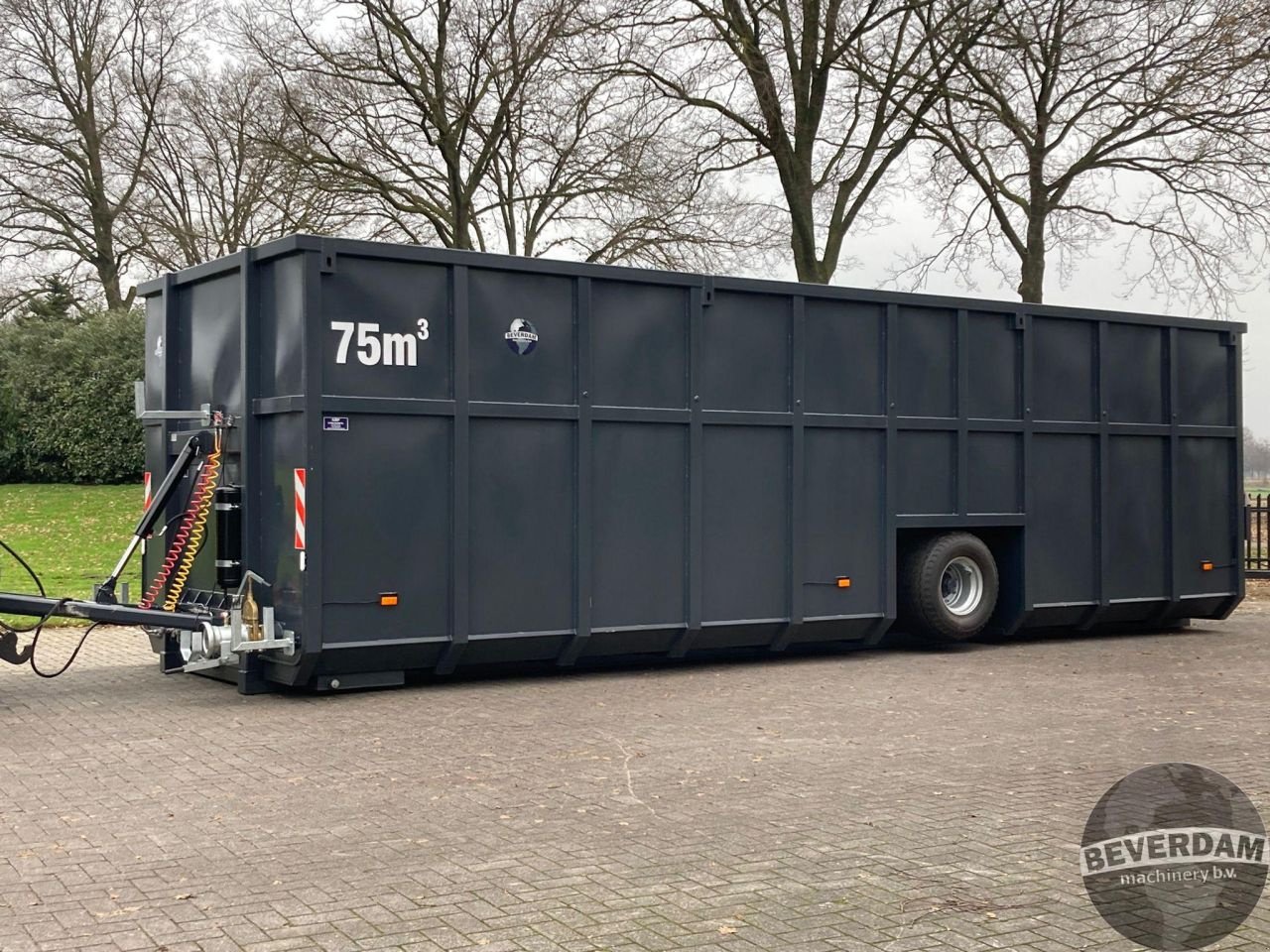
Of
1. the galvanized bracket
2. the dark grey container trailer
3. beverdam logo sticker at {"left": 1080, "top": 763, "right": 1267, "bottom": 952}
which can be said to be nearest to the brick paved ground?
beverdam logo sticker at {"left": 1080, "top": 763, "right": 1267, "bottom": 952}

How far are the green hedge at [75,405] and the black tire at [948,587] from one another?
21.1 m

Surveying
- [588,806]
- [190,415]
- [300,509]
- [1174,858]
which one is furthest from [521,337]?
[1174,858]

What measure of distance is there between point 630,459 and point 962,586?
3.72 metres

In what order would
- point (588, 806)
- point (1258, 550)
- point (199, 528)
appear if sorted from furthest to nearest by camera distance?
point (1258, 550) < point (199, 528) < point (588, 806)

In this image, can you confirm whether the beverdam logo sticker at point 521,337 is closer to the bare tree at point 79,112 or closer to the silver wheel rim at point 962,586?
the silver wheel rim at point 962,586

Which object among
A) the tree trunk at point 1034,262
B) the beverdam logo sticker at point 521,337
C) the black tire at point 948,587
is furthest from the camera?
the tree trunk at point 1034,262

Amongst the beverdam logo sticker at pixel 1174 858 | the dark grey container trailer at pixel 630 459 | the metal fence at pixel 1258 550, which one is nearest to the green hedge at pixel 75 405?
the dark grey container trailer at pixel 630 459

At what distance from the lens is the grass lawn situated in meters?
17.9

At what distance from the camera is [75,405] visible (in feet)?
101

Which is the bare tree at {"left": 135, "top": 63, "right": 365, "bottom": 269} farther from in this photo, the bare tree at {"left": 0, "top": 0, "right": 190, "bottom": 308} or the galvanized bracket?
the galvanized bracket

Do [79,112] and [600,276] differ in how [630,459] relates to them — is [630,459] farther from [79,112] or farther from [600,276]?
[79,112]

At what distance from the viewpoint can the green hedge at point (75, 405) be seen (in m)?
30.5

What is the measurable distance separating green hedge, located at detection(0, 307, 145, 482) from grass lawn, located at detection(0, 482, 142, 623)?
0.70 m

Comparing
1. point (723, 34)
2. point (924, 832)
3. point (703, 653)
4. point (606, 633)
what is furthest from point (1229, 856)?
point (723, 34)
